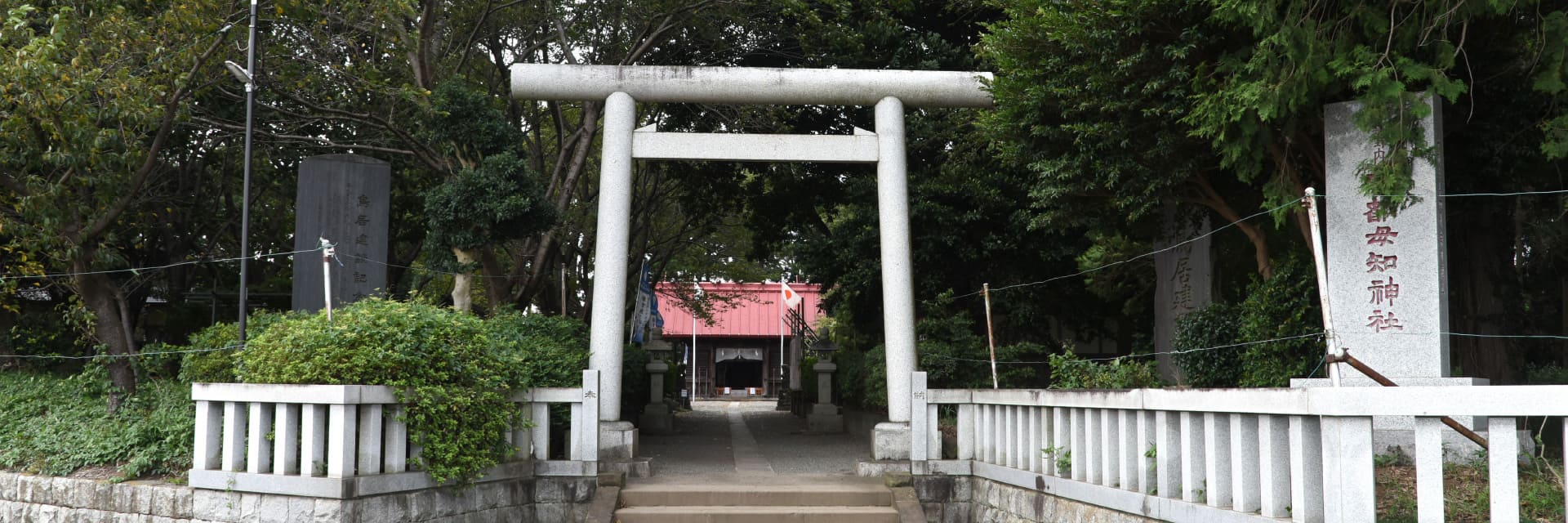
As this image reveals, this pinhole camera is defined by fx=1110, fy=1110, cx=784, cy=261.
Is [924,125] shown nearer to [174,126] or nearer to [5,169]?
[174,126]

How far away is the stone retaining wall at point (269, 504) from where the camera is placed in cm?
837

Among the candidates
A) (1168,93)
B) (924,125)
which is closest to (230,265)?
(924,125)

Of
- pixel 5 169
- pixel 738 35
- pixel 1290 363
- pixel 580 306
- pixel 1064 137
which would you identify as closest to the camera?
pixel 1290 363

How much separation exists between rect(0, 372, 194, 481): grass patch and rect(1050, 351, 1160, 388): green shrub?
7754 millimetres

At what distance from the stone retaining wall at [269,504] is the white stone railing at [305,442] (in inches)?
3.8

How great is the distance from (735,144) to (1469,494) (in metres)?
7.48

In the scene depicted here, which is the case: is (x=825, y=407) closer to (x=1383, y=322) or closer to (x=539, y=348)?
(x=539, y=348)

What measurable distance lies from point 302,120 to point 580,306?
7.57 meters

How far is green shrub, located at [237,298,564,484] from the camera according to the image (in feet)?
27.9

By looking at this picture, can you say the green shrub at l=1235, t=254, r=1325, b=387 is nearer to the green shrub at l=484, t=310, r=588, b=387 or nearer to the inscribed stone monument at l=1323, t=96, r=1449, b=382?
the inscribed stone monument at l=1323, t=96, r=1449, b=382

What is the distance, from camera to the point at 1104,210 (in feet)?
41.2

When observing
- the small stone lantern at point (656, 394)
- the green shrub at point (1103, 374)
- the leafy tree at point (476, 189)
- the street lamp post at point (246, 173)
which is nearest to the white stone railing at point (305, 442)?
the street lamp post at point (246, 173)

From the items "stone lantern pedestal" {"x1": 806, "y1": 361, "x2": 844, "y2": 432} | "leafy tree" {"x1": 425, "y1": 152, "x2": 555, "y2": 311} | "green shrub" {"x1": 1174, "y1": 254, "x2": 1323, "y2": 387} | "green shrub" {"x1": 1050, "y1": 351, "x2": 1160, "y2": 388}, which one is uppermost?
"leafy tree" {"x1": 425, "y1": 152, "x2": 555, "y2": 311}

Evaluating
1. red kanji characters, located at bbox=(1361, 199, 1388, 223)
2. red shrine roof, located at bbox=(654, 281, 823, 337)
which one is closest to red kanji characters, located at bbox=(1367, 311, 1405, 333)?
red kanji characters, located at bbox=(1361, 199, 1388, 223)
